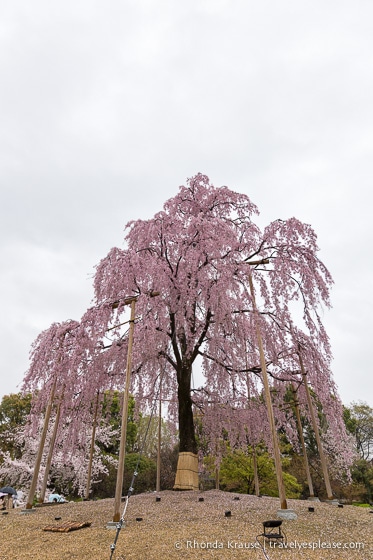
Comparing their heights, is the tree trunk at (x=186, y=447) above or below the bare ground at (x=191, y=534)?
above

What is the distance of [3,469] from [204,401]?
59.0 feet

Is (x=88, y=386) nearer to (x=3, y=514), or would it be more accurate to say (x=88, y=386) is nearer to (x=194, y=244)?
(x=3, y=514)

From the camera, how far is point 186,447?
10.8m

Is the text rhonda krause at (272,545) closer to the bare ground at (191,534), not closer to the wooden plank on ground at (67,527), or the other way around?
the bare ground at (191,534)

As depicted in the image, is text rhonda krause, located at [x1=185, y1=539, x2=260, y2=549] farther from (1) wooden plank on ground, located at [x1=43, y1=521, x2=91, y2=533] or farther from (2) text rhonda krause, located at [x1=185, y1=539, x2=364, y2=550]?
(1) wooden plank on ground, located at [x1=43, y1=521, x2=91, y2=533]

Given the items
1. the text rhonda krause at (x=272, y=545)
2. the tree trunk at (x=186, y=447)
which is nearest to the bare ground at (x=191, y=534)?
the text rhonda krause at (x=272, y=545)

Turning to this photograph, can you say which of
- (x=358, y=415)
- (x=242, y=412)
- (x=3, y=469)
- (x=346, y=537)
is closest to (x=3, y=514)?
(x=242, y=412)

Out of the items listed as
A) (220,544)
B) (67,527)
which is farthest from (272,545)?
(67,527)

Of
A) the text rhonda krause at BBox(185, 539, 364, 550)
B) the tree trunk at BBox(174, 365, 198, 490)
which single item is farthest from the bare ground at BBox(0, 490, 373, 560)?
the tree trunk at BBox(174, 365, 198, 490)

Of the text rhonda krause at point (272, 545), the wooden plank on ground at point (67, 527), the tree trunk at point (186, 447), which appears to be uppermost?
the tree trunk at point (186, 447)

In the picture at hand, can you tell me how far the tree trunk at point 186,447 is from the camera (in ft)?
34.4

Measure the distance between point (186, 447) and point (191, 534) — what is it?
4982mm

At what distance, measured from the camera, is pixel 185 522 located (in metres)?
6.64

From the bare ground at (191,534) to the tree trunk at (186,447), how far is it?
204 centimetres
